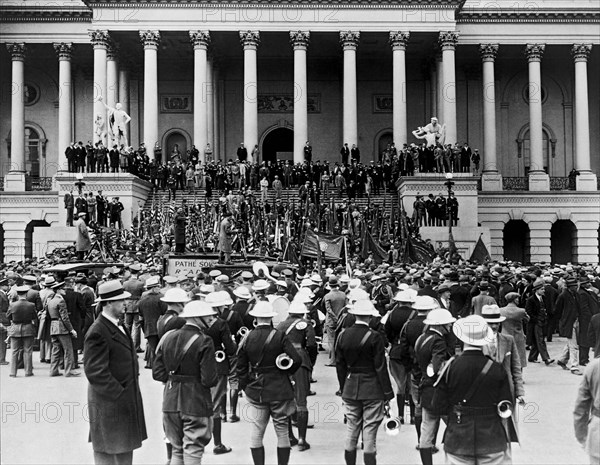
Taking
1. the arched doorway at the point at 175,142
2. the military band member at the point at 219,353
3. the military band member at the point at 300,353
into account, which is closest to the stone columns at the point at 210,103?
the arched doorway at the point at 175,142

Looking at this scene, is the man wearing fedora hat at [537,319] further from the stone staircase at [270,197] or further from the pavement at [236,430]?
the stone staircase at [270,197]

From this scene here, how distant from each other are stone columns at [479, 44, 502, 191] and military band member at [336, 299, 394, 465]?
135 ft

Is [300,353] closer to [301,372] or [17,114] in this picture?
[301,372]

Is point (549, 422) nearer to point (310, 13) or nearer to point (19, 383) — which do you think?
point (19, 383)

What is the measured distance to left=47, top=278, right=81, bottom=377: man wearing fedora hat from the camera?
16.7 metres

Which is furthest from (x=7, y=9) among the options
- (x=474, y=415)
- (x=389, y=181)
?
(x=474, y=415)

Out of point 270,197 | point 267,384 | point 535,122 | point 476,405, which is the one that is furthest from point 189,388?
point 535,122

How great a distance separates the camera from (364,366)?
9.38 m

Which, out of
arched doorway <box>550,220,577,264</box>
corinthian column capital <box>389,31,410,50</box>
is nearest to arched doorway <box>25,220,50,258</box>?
corinthian column capital <box>389,31,410,50</box>

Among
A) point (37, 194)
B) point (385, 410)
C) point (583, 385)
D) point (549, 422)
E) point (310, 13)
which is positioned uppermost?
point (310, 13)

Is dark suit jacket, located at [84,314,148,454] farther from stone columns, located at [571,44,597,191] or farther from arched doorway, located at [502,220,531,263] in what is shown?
stone columns, located at [571,44,597,191]

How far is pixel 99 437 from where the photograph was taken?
786 centimetres

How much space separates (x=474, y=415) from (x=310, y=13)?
42.3 meters

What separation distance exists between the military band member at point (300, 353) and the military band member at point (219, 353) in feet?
2.50
